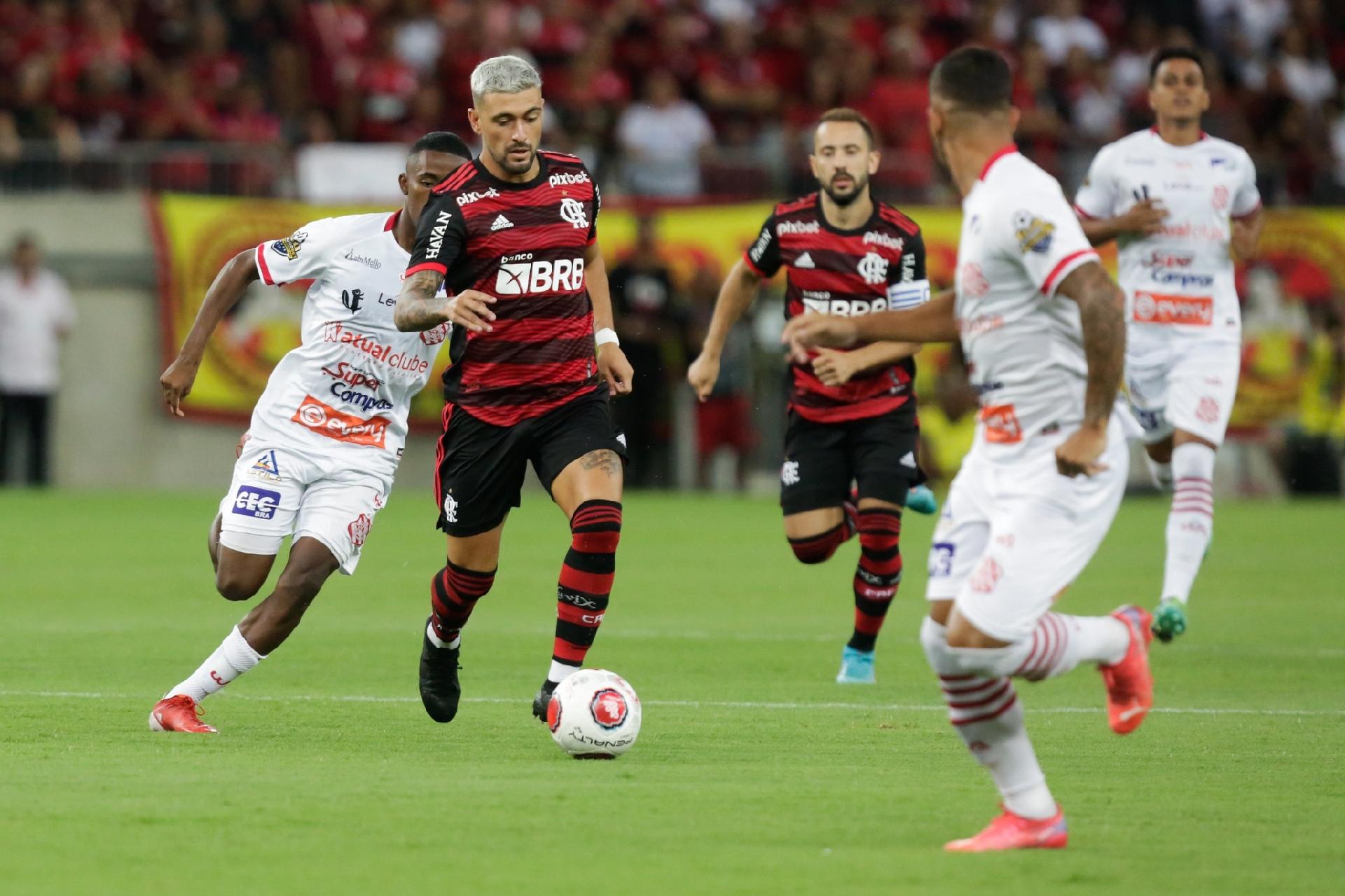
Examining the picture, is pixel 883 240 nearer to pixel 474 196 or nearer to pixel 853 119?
pixel 853 119

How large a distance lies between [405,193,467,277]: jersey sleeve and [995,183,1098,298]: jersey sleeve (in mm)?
2625

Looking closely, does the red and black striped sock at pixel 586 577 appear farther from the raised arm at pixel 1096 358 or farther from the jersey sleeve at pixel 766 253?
the jersey sleeve at pixel 766 253

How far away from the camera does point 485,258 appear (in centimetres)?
809

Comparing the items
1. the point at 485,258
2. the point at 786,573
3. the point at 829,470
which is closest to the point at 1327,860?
the point at 485,258

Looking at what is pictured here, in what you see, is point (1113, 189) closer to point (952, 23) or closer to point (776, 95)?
point (776, 95)

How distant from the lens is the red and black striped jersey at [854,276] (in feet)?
34.1

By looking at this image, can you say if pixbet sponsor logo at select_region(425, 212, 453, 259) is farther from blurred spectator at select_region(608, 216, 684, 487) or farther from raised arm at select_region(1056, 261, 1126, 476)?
blurred spectator at select_region(608, 216, 684, 487)

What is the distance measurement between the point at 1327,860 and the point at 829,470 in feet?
16.5

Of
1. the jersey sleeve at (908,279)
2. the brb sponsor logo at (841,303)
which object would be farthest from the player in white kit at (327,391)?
the jersey sleeve at (908,279)

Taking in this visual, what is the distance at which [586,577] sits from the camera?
8.02m

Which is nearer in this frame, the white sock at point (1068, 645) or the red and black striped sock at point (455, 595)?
the white sock at point (1068, 645)

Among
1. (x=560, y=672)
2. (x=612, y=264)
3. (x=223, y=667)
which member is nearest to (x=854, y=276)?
(x=560, y=672)

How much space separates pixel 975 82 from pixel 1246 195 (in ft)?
16.7

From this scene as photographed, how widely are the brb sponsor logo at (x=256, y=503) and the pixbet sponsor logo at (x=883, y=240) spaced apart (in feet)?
11.0
